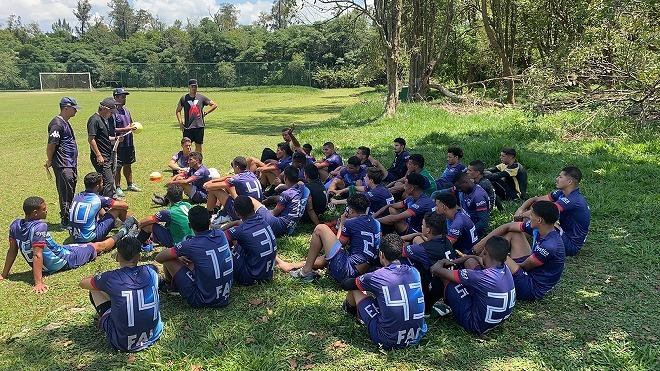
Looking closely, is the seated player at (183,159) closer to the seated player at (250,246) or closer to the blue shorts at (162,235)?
the blue shorts at (162,235)

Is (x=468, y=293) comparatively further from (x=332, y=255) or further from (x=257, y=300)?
(x=257, y=300)

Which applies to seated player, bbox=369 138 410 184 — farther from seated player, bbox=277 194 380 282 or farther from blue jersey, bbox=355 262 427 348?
blue jersey, bbox=355 262 427 348

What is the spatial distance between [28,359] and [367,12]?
16.1 m

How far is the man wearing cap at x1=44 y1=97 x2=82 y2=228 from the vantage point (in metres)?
6.75

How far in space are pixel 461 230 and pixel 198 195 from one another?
458 cm

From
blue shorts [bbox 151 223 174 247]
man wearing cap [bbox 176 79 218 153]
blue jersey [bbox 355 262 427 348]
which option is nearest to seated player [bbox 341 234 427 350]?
blue jersey [bbox 355 262 427 348]

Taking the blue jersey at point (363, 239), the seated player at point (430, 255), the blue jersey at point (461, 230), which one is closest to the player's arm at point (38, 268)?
the blue jersey at point (363, 239)

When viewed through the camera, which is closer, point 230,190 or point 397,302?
point 397,302

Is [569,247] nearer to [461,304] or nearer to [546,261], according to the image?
[546,261]

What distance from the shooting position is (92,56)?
205ft

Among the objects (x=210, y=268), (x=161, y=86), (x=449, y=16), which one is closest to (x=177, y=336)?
(x=210, y=268)

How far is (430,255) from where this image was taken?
4.37 meters

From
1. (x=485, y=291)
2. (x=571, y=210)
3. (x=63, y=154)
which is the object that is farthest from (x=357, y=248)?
(x=63, y=154)

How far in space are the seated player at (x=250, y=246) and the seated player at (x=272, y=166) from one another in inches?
132
